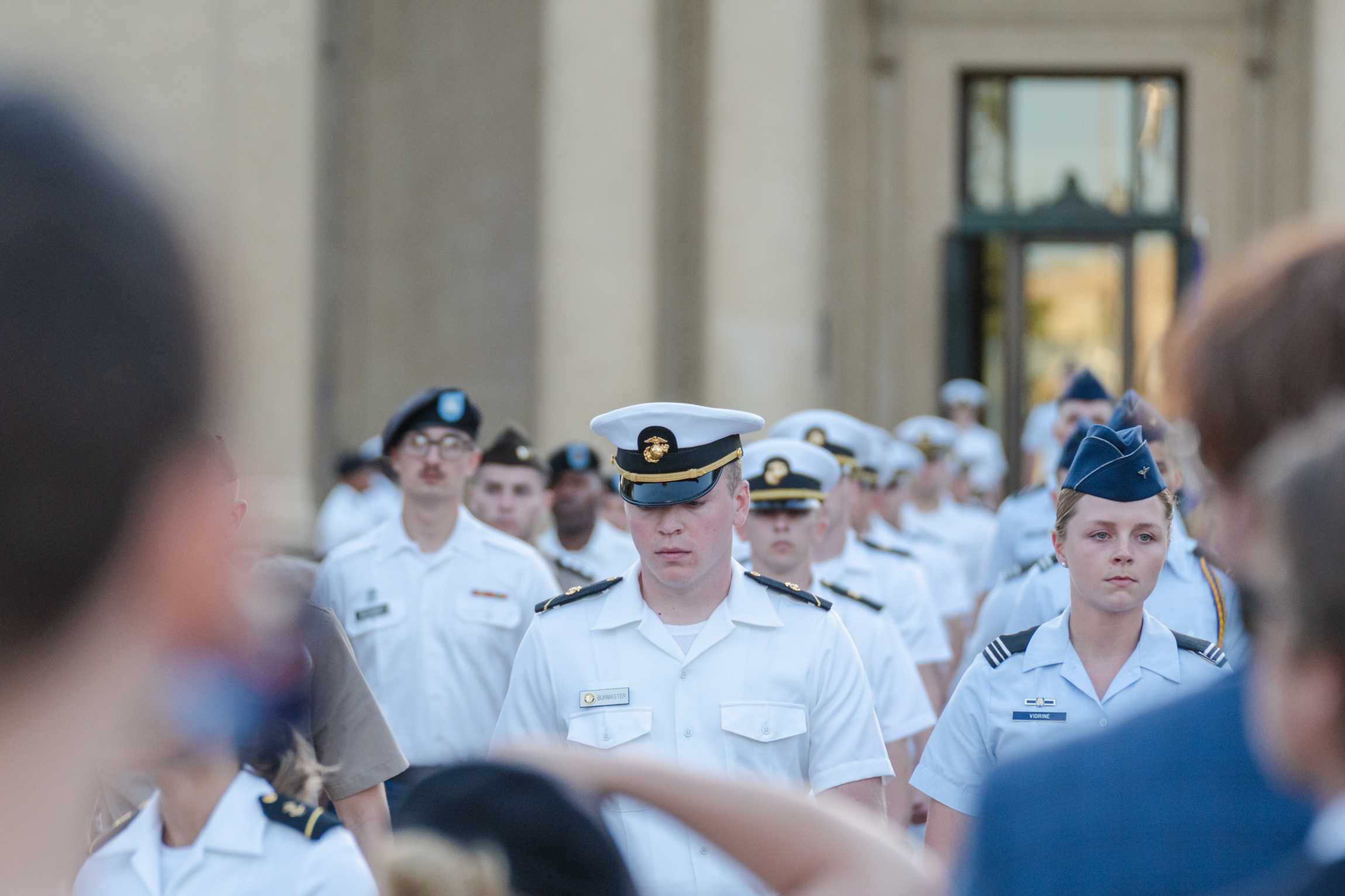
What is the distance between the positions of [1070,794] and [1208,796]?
0.39 ft

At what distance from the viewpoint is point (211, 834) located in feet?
9.19

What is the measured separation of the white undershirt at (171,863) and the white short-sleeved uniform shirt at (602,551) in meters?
5.76

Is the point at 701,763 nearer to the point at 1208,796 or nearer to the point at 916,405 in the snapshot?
the point at 1208,796

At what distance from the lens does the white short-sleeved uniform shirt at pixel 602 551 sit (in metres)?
8.84

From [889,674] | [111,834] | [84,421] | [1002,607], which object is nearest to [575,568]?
[1002,607]

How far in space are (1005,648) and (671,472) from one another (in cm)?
98

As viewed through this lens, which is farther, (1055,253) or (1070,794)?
(1055,253)

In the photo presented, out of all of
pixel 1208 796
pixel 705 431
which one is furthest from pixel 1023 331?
pixel 1208 796

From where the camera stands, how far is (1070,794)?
4.88 ft

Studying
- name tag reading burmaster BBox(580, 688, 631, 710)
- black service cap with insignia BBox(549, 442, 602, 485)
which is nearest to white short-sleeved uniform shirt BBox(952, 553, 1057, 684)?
name tag reading burmaster BBox(580, 688, 631, 710)

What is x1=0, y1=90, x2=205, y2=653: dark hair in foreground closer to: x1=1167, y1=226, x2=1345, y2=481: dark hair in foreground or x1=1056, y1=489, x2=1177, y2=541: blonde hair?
x1=1167, y1=226, x2=1345, y2=481: dark hair in foreground

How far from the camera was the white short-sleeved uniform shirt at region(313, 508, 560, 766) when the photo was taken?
19.3 feet

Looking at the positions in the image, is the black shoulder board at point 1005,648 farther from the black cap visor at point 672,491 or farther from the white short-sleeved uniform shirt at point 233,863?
the white short-sleeved uniform shirt at point 233,863

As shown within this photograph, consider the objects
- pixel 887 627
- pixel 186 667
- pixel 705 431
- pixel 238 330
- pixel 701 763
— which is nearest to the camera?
pixel 238 330
